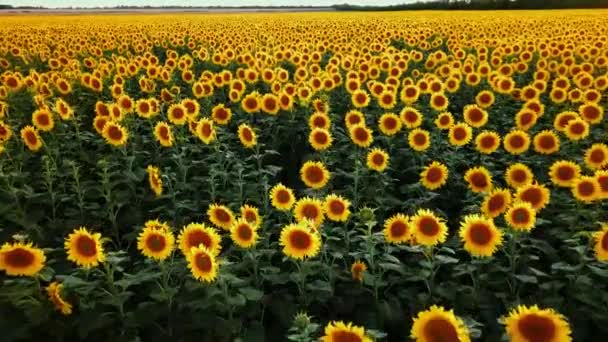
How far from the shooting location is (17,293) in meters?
3.49

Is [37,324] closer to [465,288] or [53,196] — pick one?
[53,196]

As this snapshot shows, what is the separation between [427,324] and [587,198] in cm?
241

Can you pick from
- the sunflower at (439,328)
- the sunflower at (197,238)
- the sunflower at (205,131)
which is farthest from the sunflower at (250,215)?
the sunflower at (205,131)

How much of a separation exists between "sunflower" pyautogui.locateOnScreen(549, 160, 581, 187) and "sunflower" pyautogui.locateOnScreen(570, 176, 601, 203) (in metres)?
0.36

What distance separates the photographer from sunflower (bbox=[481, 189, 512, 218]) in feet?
13.4

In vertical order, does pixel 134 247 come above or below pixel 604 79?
below

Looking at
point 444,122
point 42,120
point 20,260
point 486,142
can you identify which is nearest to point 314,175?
point 486,142

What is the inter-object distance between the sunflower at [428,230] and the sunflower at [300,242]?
2.25 ft

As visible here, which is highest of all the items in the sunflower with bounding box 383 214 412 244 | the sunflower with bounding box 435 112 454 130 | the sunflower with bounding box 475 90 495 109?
the sunflower with bounding box 475 90 495 109

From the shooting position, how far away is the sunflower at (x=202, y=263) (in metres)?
3.30

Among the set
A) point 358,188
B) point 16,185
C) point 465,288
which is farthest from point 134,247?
point 465,288

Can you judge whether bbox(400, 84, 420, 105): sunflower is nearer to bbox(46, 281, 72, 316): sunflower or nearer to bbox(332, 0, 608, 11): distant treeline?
bbox(46, 281, 72, 316): sunflower

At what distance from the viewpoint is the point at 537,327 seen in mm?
2561

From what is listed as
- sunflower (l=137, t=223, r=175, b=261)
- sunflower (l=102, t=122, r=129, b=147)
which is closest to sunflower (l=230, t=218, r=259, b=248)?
sunflower (l=137, t=223, r=175, b=261)
